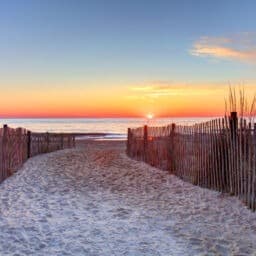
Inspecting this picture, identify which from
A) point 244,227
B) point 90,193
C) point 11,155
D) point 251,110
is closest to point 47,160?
point 11,155

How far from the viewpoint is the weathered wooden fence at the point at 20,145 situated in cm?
1248

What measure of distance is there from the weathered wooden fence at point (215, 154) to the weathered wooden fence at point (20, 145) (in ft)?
14.9

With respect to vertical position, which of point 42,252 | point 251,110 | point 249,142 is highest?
point 251,110

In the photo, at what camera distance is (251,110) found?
931 centimetres

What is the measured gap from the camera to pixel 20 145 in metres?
16.1

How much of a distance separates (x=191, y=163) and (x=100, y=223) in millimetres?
4590

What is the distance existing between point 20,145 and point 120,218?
9078 millimetres

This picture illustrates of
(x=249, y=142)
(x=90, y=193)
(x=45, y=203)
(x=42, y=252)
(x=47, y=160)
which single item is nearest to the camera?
(x=42, y=252)

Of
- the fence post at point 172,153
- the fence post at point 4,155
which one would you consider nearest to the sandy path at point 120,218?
the fence post at point 4,155

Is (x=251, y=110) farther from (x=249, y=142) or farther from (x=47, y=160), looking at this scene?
(x=47, y=160)

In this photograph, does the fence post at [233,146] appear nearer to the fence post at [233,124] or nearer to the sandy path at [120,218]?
Result: the fence post at [233,124]

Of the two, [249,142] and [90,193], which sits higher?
[249,142]

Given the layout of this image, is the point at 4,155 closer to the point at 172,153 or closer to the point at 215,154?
the point at 172,153

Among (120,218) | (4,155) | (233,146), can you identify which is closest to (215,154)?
(233,146)
